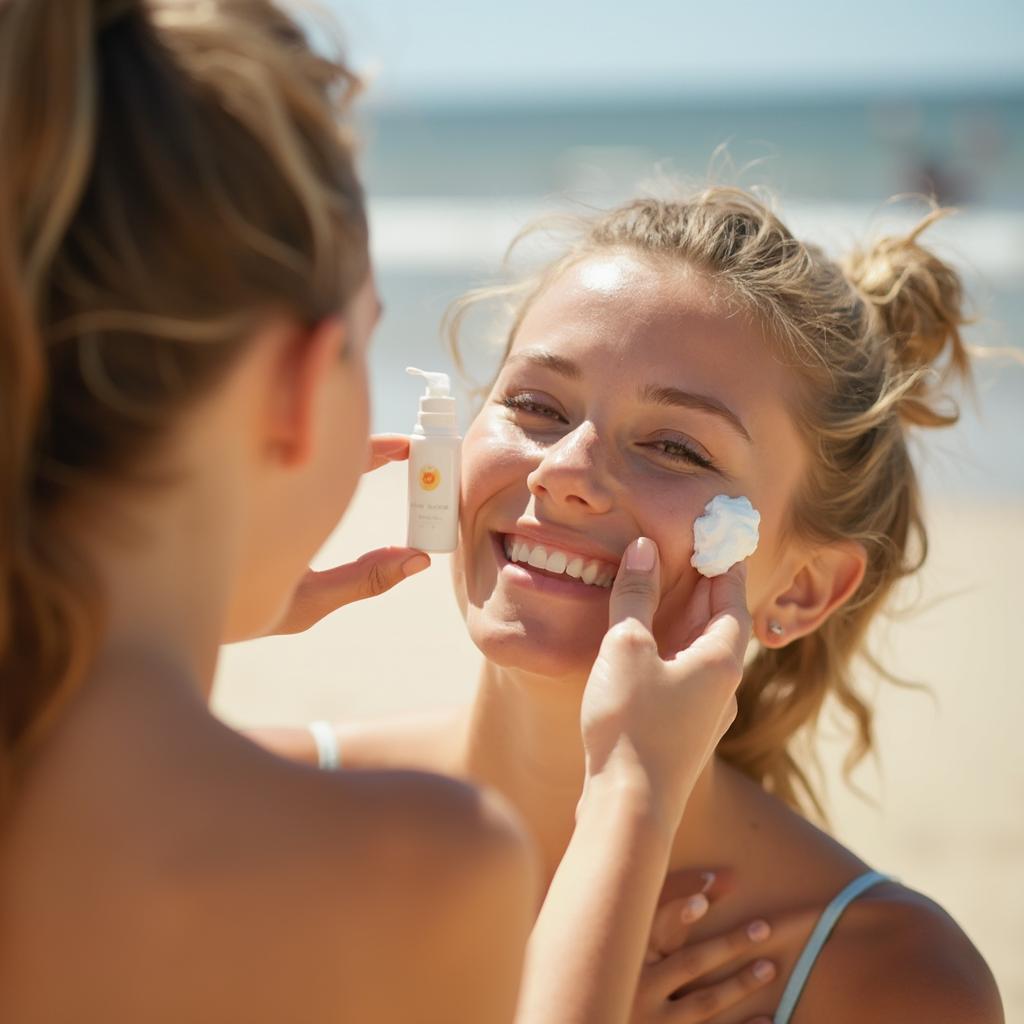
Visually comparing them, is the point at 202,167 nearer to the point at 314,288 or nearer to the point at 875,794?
the point at 314,288

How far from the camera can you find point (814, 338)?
2.92 metres

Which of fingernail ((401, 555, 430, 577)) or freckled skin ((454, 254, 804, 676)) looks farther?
fingernail ((401, 555, 430, 577))

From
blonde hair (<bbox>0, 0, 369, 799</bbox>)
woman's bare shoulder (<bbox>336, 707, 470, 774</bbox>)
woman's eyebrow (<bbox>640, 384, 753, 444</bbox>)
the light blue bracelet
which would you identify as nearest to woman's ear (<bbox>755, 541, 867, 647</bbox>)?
woman's eyebrow (<bbox>640, 384, 753, 444</bbox>)

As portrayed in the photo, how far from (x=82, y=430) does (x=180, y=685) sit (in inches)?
13.2

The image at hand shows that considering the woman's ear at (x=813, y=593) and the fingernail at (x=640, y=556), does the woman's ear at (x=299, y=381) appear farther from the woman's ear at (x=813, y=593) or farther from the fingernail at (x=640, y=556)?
the woman's ear at (x=813, y=593)

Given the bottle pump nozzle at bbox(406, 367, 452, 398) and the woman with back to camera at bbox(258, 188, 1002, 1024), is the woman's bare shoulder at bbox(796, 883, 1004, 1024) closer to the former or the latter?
the woman with back to camera at bbox(258, 188, 1002, 1024)

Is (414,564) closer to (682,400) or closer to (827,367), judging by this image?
(682,400)

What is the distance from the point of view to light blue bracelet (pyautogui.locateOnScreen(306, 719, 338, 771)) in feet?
11.3

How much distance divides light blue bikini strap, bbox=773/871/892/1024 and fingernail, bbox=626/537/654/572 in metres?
0.95

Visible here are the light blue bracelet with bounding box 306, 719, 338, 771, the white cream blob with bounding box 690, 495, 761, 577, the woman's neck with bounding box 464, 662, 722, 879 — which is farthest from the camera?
the light blue bracelet with bounding box 306, 719, 338, 771

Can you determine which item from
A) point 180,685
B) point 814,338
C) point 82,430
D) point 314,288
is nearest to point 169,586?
point 180,685

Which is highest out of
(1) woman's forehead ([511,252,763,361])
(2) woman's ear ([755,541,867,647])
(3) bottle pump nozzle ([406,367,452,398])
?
(1) woman's forehead ([511,252,763,361])

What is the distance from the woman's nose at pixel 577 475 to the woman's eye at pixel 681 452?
5.5 inches

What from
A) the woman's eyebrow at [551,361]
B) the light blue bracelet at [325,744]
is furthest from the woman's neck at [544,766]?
the woman's eyebrow at [551,361]
